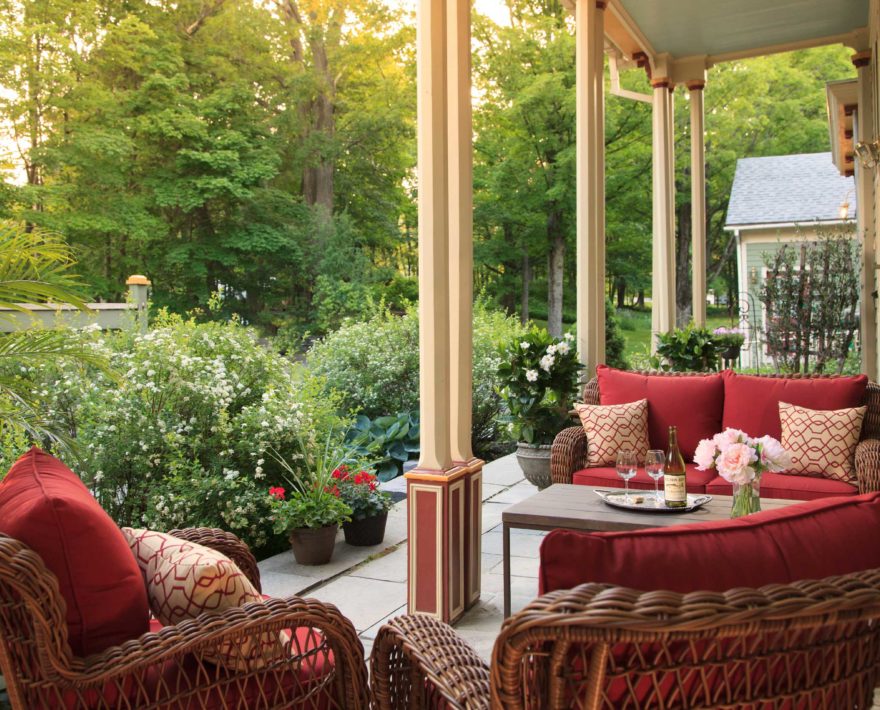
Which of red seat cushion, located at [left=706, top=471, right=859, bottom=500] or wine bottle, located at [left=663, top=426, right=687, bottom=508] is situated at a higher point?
wine bottle, located at [left=663, top=426, right=687, bottom=508]

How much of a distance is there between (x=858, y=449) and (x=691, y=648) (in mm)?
2965

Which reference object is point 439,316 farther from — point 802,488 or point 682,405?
point 802,488

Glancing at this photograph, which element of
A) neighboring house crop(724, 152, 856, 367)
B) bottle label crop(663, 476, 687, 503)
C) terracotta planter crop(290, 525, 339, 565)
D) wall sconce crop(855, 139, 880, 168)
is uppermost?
neighboring house crop(724, 152, 856, 367)

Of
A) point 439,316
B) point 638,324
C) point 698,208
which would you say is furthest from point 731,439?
point 638,324

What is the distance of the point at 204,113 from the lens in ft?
54.5

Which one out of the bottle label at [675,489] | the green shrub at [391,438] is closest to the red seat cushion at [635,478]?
the bottle label at [675,489]

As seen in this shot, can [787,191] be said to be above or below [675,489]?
above

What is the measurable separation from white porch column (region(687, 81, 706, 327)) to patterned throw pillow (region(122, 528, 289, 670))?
6827mm

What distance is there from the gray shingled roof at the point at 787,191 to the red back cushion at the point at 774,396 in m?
10.3

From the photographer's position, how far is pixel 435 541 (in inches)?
122

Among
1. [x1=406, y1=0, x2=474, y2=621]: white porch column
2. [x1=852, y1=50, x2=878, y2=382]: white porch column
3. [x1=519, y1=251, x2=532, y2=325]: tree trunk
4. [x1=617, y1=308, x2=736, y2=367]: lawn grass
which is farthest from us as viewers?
[x1=617, y1=308, x2=736, y2=367]: lawn grass

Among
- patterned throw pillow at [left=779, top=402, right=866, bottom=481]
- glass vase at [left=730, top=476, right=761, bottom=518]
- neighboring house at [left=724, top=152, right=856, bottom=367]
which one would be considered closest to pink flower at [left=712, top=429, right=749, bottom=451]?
glass vase at [left=730, top=476, right=761, bottom=518]

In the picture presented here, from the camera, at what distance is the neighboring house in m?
13.9

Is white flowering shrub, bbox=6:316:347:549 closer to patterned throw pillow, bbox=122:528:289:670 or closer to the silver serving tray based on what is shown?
the silver serving tray
